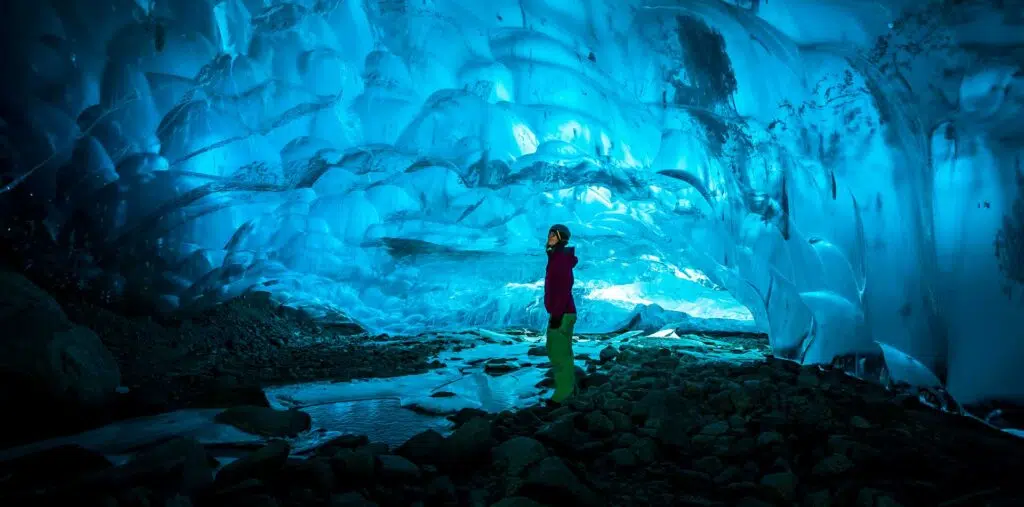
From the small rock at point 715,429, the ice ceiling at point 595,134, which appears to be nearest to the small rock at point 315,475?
the small rock at point 715,429

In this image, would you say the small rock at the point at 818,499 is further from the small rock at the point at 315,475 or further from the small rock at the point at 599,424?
the small rock at the point at 315,475

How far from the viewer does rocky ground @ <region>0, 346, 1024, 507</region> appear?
1965mm

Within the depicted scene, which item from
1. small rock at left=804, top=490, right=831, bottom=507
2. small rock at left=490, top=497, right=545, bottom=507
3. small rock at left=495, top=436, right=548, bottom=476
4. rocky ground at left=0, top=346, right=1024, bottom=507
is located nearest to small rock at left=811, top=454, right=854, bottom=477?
rocky ground at left=0, top=346, right=1024, bottom=507

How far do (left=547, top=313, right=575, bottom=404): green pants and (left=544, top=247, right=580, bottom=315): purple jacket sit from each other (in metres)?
0.09

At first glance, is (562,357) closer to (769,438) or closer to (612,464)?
(612,464)

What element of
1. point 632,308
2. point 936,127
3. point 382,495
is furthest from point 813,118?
point 632,308

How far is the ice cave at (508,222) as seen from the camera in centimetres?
243

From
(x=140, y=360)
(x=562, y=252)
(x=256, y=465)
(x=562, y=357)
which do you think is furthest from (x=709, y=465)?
(x=140, y=360)

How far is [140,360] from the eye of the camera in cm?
602

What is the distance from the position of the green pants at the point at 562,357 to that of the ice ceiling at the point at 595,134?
263cm

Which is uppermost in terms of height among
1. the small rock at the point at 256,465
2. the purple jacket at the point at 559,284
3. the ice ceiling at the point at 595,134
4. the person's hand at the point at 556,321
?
the ice ceiling at the point at 595,134

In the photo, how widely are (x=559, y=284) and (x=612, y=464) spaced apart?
1564 millimetres

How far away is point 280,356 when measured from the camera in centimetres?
752

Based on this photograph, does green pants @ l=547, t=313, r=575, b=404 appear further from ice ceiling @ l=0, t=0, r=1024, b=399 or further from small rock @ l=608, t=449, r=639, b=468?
ice ceiling @ l=0, t=0, r=1024, b=399
